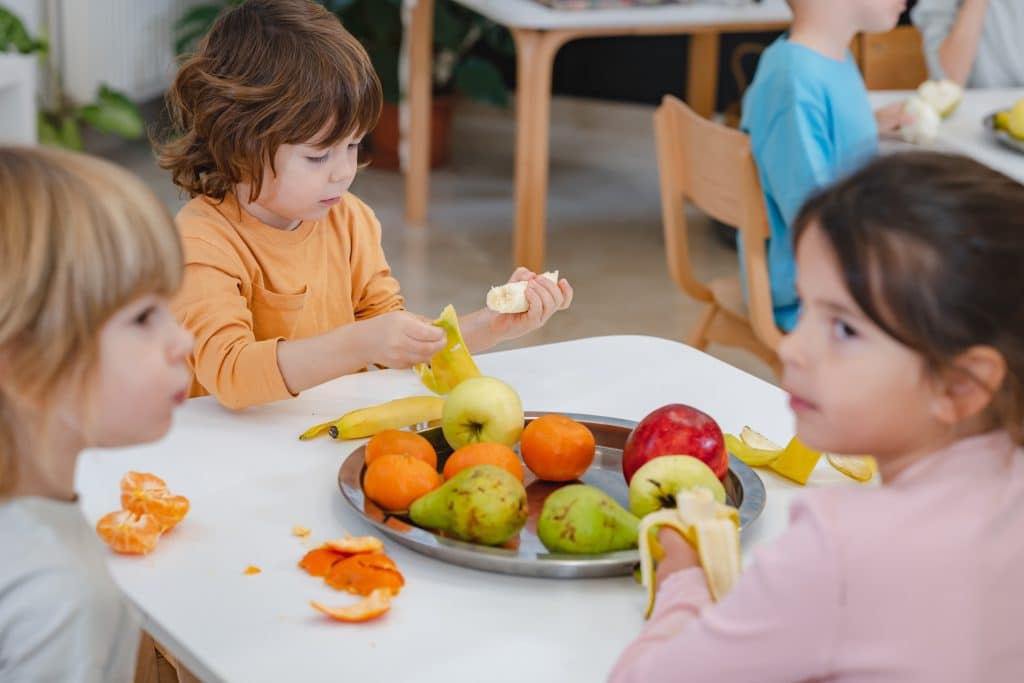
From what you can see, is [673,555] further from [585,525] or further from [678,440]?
[678,440]

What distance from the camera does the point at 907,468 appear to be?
36.7 inches

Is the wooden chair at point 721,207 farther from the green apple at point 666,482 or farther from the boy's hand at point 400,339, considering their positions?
the green apple at point 666,482

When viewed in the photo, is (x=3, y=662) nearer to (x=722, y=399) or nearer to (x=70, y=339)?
(x=70, y=339)

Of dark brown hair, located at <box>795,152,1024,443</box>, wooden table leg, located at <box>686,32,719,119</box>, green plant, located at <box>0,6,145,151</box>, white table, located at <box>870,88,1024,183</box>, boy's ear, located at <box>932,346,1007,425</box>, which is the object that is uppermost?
dark brown hair, located at <box>795,152,1024,443</box>

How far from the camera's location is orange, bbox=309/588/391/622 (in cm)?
105

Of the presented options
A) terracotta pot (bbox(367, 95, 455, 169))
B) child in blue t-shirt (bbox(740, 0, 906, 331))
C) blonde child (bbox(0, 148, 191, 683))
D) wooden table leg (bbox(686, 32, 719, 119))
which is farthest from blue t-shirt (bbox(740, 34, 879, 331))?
terracotta pot (bbox(367, 95, 455, 169))

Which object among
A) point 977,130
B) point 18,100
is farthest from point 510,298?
point 18,100

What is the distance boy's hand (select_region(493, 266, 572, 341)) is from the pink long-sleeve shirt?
0.74 metres

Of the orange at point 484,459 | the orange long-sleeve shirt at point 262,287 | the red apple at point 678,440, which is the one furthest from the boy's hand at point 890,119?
the orange at point 484,459

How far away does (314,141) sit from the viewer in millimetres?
1669

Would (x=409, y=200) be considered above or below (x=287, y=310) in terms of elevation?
below

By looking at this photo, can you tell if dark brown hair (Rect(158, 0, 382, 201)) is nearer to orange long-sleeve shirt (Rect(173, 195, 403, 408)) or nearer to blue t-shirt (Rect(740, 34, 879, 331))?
orange long-sleeve shirt (Rect(173, 195, 403, 408))

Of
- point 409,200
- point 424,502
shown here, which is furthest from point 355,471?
point 409,200

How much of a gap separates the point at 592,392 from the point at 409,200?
11.2ft
